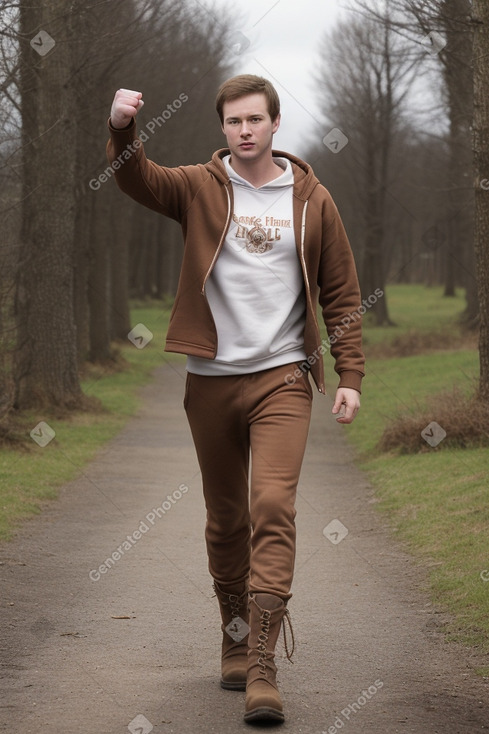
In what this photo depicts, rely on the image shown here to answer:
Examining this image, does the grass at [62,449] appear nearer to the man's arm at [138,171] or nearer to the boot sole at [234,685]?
the boot sole at [234,685]

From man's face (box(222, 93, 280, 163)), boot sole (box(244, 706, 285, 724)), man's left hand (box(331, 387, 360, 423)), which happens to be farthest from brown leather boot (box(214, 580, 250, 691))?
man's face (box(222, 93, 280, 163))

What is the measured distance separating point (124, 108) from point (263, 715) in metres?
2.03

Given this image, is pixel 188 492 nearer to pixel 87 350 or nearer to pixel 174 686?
pixel 174 686

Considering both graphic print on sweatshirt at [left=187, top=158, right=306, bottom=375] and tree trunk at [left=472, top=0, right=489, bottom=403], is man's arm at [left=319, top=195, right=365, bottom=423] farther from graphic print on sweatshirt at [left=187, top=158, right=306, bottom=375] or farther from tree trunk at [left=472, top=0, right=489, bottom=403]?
tree trunk at [left=472, top=0, right=489, bottom=403]

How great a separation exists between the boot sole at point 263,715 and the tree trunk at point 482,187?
7321 mm

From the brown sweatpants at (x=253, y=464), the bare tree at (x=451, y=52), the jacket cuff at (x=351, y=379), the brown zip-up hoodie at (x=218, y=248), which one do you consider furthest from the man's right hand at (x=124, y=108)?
the bare tree at (x=451, y=52)

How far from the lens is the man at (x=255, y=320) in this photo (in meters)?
4.07

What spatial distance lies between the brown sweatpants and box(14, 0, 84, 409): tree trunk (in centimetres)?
919

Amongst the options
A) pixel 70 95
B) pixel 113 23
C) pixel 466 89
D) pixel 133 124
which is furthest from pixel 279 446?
pixel 466 89

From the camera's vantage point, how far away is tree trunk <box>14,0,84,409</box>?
45.3 ft

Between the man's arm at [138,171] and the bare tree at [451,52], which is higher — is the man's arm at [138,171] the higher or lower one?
the lower one

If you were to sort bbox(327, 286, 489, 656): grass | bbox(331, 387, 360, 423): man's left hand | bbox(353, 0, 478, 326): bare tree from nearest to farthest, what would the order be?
bbox(331, 387, 360, 423): man's left hand
bbox(327, 286, 489, 656): grass
bbox(353, 0, 478, 326): bare tree

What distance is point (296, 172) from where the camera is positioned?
175 inches

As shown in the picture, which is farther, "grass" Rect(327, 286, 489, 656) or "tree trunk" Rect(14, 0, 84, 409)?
"tree trunk" Rect(14, 0, 84, 409)
